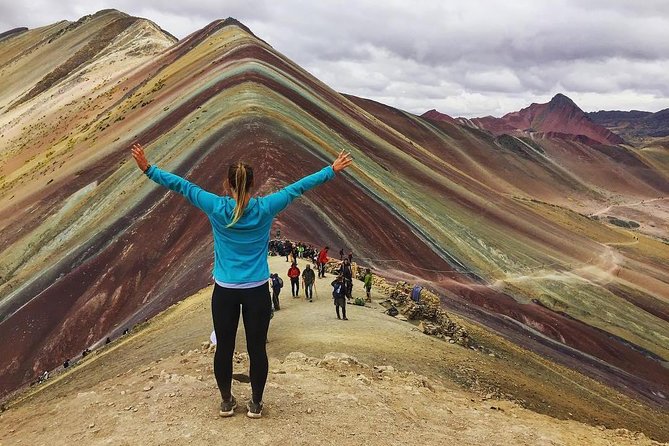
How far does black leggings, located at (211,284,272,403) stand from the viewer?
5.33 meters

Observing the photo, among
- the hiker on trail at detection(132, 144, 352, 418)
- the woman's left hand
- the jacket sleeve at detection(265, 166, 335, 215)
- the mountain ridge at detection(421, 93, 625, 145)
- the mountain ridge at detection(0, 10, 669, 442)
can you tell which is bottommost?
the mountain ridge at detection(0, 10, 669, 442)

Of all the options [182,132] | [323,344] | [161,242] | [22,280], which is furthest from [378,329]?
[182,132]

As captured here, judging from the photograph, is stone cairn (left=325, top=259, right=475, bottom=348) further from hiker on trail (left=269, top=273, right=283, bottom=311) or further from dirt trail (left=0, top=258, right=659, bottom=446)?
hiker on trail (left=269, top=273, right=283, bottom=311)

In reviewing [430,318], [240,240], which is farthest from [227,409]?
[430,318]

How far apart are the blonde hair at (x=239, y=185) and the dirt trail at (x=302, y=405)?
214 cm

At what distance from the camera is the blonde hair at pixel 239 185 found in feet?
16.8

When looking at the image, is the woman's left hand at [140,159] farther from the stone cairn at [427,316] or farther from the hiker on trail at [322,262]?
the hiker on trail at [322,262]

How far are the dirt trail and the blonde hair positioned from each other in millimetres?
2137

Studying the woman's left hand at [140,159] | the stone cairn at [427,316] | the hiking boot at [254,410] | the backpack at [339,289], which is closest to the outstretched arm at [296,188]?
the woman's left hand at [140,159]

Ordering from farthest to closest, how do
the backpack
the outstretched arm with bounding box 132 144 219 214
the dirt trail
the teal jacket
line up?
the backpack → the dirt trail → the outstretched arm with bounding box 132 144 219 214 → the teal jacket

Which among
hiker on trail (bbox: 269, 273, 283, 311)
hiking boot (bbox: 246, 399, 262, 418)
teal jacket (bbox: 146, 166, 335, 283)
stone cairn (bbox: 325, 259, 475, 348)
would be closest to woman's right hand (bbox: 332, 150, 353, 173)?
teal jacket (bbox: 146, 166, 335, 283)

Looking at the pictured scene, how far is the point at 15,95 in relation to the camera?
317ft

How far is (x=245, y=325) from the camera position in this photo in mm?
5543

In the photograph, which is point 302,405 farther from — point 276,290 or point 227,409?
Answer: point 276,290
